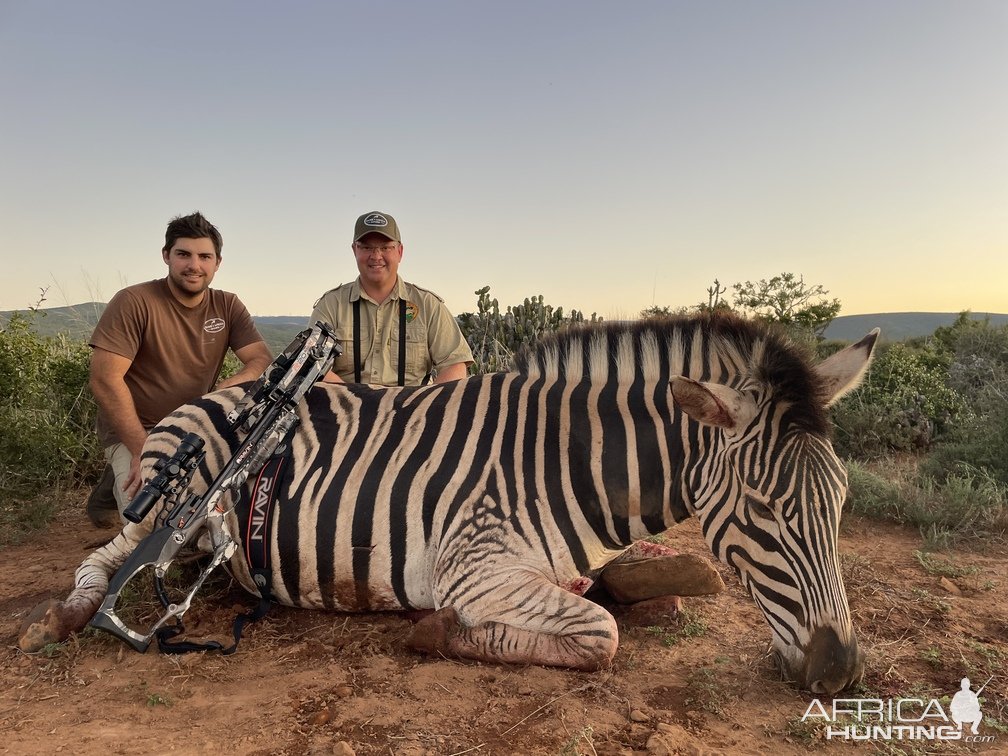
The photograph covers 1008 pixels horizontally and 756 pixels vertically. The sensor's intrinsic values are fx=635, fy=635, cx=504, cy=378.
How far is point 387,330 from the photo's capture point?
18.4 ft

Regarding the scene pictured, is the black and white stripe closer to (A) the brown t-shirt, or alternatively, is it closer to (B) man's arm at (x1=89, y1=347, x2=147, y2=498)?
(B) man's arm at (x1=89, y1=347, x2=147, y2=498)

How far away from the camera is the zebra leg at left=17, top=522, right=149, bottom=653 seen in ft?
10.0

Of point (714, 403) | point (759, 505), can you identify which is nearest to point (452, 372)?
point (714, 403)

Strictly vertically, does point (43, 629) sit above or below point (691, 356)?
below

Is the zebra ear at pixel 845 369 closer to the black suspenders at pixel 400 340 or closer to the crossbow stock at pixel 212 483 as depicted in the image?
the crossbow stock at pixel 212 483

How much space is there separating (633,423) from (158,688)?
2.38 m

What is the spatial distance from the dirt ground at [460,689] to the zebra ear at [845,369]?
123 centimetres

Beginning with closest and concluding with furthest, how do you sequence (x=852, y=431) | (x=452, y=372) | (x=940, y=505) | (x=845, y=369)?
(x=845, y=369), (x=940, y=505), (x=452, y=372), (x=852, y=431)

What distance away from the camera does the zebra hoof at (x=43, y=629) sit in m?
3.04

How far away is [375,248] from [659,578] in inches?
137

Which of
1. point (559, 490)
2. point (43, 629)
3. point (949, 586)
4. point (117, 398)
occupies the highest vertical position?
point (117, 398)

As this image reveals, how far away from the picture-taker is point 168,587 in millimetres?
3723

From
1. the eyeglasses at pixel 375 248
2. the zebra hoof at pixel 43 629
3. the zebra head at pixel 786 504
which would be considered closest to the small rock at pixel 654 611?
the zebra head at pixel 786 504

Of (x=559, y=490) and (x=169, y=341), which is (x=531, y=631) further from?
(x=169, y=341)
